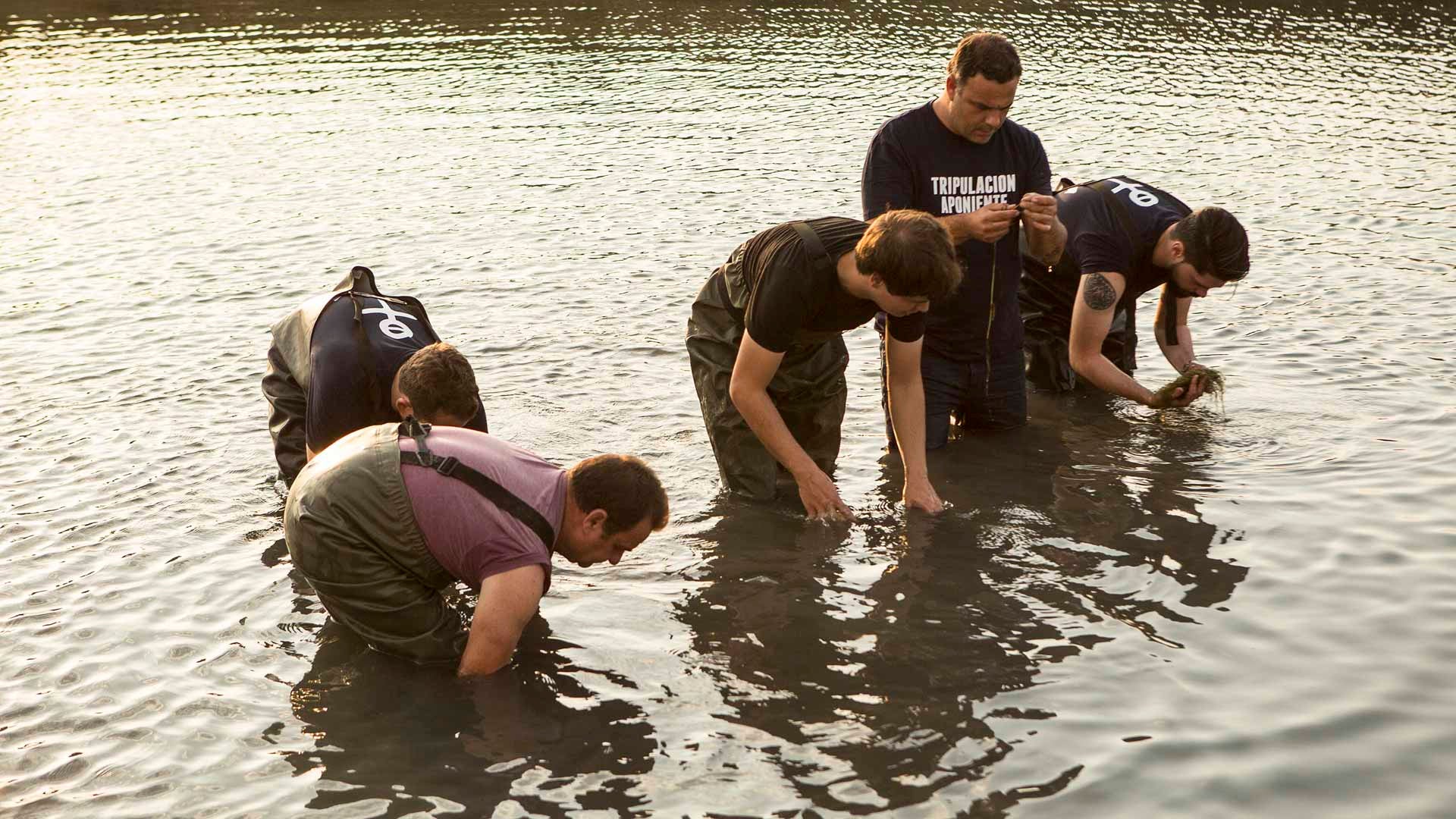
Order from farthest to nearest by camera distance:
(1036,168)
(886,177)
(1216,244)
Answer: (1216,244), (1036,168), (886,177)

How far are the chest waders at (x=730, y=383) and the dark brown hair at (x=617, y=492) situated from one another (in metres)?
1.50

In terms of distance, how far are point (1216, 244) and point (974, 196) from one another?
4.53ft

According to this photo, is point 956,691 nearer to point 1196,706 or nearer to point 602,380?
point 1196,706

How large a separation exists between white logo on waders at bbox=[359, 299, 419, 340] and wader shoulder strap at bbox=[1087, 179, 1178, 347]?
397 centimetres

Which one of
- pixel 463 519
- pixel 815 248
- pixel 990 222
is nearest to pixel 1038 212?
pixel 990 222

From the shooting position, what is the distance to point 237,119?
19734 mm

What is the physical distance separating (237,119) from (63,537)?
14331 millimetres

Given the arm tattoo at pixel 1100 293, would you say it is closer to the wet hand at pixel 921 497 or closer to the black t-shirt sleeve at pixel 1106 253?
the black t-shirt sleeve at pixel 1106 253

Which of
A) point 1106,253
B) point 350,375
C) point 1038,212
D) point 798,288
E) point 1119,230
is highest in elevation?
point 1038,212

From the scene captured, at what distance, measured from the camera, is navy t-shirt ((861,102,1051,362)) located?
6609 mm

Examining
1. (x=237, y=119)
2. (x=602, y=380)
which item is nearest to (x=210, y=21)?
(x=237, y=119)

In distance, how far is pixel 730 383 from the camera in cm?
612

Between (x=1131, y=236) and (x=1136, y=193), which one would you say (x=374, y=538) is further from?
(x=1136, y=193)

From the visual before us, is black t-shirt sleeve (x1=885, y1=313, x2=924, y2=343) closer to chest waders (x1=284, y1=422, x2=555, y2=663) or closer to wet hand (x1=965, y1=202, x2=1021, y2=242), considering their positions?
wet hand (x1=965, y1=202, x2=1021, y2=242)
